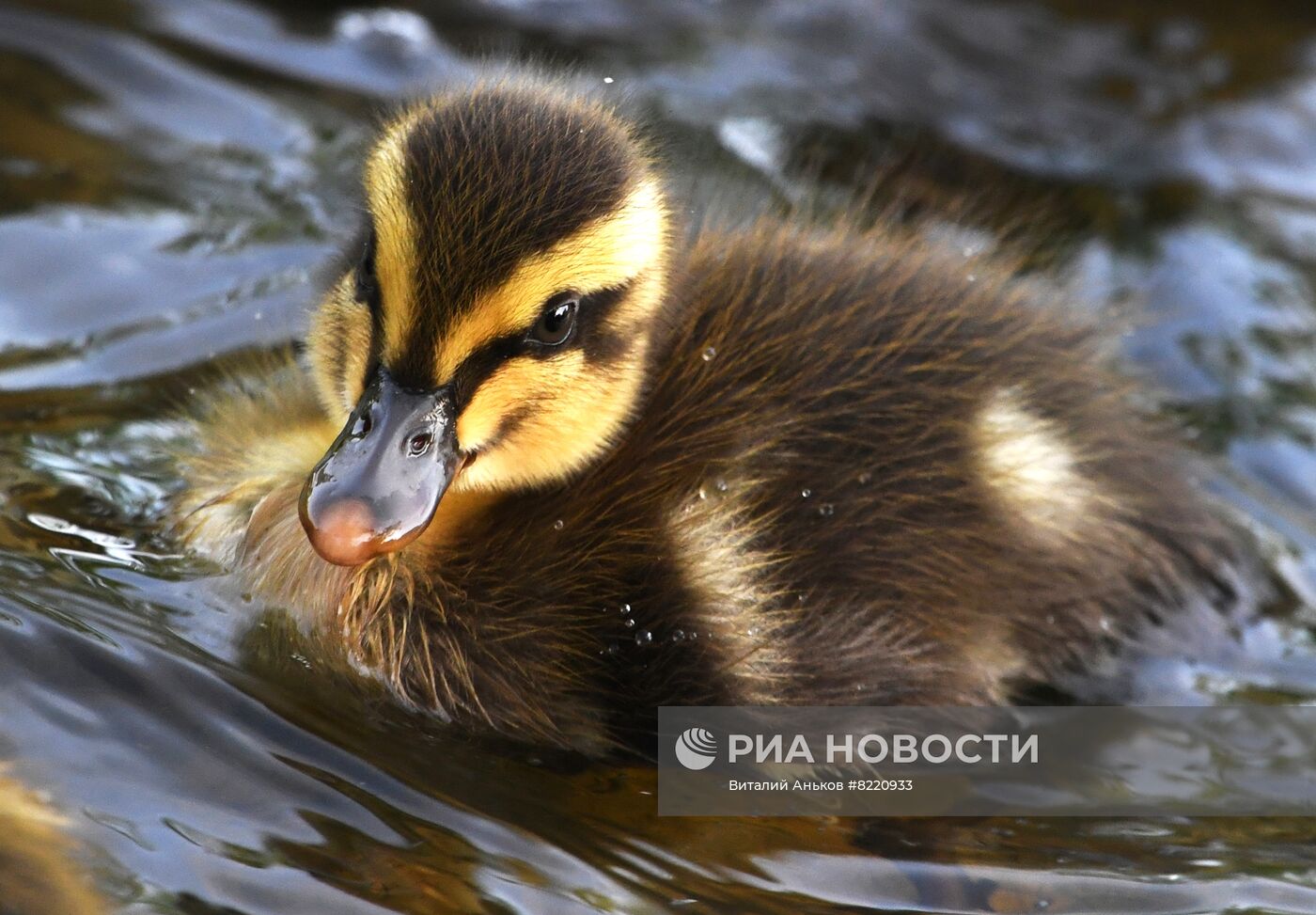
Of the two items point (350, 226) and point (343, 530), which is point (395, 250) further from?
point (350, 226)

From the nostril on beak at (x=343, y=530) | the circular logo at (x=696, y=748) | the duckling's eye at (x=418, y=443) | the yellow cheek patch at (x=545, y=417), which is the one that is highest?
the yellow cheek patch at (x=545, y=417)

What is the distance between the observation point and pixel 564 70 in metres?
3.03

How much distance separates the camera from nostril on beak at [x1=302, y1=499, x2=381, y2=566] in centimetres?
245

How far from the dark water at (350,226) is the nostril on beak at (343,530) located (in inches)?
10.4

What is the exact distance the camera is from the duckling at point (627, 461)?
2.57 metres

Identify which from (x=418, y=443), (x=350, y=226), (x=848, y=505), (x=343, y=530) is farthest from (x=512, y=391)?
(x=350, y=226)

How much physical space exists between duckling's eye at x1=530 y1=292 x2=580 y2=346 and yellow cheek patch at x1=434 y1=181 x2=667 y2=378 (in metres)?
0.02

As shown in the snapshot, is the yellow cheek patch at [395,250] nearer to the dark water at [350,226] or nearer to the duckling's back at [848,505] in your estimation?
the duckling's back at [848,505]

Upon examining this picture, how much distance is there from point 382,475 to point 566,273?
408 mm

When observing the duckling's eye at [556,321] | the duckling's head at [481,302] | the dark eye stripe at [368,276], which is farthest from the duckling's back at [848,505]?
the dark eye stripe at [368,276]

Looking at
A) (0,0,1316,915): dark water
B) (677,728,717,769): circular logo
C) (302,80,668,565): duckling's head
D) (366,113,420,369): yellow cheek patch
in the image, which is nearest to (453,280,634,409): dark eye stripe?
(302,80,668,565): duckling's head

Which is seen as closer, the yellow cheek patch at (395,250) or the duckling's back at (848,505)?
the yellow cheek patch at (395,250)

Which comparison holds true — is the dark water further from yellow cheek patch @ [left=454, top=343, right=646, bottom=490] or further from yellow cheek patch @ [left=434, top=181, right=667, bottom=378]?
yellow cheek patch @ [left=454, top=343, right=646, bottom=490]

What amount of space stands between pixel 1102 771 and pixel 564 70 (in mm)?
1492
